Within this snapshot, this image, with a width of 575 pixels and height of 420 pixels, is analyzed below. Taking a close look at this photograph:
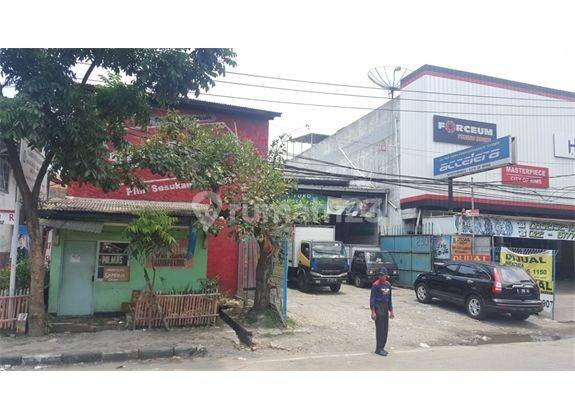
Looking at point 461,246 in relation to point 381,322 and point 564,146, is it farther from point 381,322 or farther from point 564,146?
point 564,146

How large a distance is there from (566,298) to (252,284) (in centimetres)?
1407

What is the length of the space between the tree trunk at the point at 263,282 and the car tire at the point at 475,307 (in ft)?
20.4

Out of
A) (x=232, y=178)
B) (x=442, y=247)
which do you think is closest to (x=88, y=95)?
(x=232, y=178)

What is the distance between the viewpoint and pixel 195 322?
32.5ft

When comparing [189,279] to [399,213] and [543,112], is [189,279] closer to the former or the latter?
[399,213]

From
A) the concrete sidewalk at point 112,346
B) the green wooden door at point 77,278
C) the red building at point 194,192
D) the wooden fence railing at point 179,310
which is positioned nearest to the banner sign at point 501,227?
the red building at point 194,192

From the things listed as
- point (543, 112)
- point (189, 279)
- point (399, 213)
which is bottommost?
point (189, 279)

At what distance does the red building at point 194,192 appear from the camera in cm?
1279

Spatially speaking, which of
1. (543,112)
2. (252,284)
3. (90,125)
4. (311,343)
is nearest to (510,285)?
(311,343)

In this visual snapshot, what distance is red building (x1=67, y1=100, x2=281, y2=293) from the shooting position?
12790 millimetres

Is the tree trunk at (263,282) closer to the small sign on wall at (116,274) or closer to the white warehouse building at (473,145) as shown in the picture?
the small sign on wall at (116,274)

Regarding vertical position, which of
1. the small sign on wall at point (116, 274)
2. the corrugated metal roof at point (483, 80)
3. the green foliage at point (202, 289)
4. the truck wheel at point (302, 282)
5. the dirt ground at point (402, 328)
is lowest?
the dirt ground at point (402, 328)

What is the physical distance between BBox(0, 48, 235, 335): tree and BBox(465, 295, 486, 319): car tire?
30.9 ft

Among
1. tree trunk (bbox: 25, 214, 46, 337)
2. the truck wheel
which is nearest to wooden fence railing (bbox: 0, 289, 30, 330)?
tree trunk (bbox: 25, 214, 46, 337)
